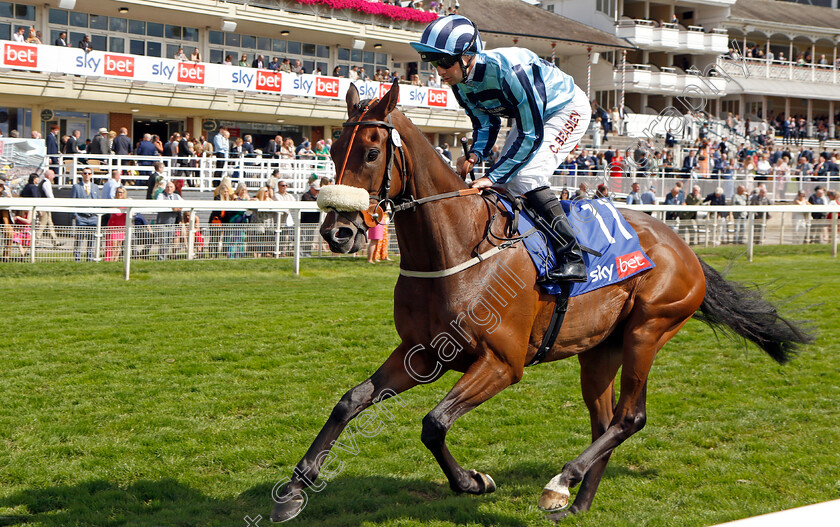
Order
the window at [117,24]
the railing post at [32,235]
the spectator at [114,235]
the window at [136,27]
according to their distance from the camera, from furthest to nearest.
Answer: the window at [136,27] → the window at [117,24] → the spectator at [114,235] → the railing post at [32,235]

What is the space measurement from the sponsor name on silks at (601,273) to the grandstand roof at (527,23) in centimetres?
2693

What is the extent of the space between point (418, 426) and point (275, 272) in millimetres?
6551

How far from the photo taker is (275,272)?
1117cm

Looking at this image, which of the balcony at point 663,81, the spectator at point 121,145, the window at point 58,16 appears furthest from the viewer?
the balcony at point 663,81

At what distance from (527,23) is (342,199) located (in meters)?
31.6

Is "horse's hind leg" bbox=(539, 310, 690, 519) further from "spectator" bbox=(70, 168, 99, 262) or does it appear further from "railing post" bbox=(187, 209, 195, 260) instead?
"spectator" bbox=(70, 168, 99, 262)

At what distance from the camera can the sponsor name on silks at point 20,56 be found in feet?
61.7

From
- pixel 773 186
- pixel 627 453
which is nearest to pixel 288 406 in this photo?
pixel 627 453

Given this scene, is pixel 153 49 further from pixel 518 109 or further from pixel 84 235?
pixel 518 109

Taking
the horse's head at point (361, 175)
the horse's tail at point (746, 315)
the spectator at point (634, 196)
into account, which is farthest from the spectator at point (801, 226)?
the horse's head at point (361, 175)

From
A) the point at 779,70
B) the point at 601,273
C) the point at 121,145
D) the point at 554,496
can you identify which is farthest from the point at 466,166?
the point at 779,70

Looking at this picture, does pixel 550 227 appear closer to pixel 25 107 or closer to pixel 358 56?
pixel 25 107

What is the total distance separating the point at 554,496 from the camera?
3.65 metres

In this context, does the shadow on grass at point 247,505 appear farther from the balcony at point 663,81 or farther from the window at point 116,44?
the balcony at point 663,81
